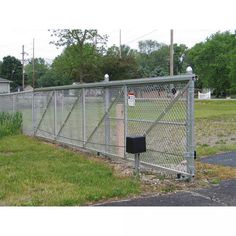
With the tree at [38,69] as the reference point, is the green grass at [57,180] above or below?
below

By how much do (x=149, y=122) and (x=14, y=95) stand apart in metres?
11.2

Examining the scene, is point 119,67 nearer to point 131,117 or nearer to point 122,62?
point 122,62

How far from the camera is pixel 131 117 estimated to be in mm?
8898

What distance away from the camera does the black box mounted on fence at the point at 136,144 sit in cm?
781

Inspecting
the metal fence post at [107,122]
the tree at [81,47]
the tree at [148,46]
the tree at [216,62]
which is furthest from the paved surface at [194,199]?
the tree at [148,46]

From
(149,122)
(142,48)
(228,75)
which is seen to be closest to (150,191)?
(149,122)

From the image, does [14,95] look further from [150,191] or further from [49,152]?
[150,191]

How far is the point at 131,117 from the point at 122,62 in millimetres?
52177

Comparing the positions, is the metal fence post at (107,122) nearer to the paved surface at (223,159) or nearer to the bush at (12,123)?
the paved surface at (223,159)

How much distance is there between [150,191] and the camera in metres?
6.62

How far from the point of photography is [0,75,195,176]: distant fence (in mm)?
→ 7352

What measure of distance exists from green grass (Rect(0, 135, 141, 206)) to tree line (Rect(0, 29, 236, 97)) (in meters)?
35.7

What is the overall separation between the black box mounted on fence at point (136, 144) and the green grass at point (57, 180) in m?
0.56

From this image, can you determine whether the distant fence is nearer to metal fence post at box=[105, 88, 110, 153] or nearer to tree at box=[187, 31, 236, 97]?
metal fence post at box=[105, 88, 110, 153]
